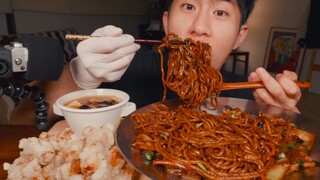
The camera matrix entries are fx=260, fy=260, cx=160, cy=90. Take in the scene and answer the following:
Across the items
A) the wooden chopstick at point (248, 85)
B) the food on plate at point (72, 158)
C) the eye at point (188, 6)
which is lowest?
the food on plate at point (72, 158)

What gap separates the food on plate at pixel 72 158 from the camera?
1.13m

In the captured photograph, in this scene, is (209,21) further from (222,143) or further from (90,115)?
(90,115)

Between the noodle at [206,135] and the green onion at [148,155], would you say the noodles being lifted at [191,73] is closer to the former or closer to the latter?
the noodle at [206,135]

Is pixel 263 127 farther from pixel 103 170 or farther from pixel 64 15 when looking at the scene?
pixel 64 15

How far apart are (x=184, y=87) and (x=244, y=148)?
0.71 metres

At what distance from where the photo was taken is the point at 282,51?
29.9ft

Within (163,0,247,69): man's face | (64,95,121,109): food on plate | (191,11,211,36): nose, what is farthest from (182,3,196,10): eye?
(64,95,121,109): food on plate

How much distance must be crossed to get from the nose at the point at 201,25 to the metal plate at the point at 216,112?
0.55m

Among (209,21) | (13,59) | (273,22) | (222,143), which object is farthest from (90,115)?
(273,22)

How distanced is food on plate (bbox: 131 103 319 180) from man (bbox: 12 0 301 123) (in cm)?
33

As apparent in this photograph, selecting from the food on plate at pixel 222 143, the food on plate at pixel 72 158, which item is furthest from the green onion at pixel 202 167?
the food on plate at pixel 72 158

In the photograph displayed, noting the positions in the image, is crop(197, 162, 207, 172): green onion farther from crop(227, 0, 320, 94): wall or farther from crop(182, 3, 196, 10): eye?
crop(227, 0, 320, 94): wall

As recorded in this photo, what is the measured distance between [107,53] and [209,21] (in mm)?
864

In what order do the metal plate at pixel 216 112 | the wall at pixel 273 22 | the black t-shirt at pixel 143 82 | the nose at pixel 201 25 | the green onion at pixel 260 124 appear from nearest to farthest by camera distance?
the metal plate at pixel 216 112, the green onion at pixel 260 124, the nose at pixel 201 25, the black t-shirt at pixel 143 82, the wall at pixel 273 22
